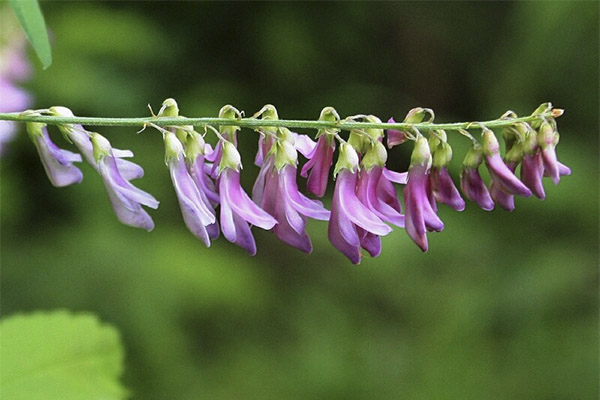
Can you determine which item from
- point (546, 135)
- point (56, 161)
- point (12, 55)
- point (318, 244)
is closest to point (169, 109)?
point (56, 161)

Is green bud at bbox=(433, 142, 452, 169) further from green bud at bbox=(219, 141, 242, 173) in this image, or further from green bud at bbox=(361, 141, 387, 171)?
green bud at bbox=(219, 141, 242, 173)

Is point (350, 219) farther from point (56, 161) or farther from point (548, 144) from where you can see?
point (56, 161)

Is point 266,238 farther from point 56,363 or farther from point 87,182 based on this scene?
point 56,363

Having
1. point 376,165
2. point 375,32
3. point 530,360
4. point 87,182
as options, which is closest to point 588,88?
point 375,32

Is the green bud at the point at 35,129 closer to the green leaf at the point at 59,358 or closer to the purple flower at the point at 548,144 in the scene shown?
the green leaf at the point at 59,358

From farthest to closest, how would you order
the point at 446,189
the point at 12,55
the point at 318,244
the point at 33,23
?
the point at 318,244 → the point at 12,55 → the point at 446,189 → the point at 33,23

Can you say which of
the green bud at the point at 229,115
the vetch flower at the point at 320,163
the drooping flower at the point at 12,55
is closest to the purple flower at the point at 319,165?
the vetch flower at the point at 320,163

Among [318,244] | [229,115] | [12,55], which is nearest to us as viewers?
[229,115]

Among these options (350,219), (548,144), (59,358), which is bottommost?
(59,358)
